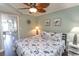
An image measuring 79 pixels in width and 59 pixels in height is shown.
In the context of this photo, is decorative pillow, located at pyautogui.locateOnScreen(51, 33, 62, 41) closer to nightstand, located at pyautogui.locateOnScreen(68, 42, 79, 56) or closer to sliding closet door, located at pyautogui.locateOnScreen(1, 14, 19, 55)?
nightstand, located at pyautogui.locateOnScreen(68, 42, 79, 56)

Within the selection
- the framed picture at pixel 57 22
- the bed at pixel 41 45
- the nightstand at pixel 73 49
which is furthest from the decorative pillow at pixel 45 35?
the nightstand at pixel 73 49

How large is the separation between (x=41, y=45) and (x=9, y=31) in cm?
48

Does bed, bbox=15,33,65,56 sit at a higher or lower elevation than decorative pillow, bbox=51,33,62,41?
lower

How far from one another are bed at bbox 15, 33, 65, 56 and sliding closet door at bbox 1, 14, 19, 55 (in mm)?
84

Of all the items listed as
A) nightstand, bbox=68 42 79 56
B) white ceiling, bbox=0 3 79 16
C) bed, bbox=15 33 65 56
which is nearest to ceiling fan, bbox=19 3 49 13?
white ceiling, bbox=0 3 79 16

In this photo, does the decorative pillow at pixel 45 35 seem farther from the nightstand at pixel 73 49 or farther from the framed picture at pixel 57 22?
the nightstand at pixel 73 49

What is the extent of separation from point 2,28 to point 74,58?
3.54 feet

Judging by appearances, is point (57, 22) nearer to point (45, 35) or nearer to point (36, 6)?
point (45, 35)

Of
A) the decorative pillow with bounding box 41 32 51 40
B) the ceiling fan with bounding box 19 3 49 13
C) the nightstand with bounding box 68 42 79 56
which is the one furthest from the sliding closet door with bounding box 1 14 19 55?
the nightstand with bounding box 68 42 79 56

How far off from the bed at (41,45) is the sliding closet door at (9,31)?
0.08 metres

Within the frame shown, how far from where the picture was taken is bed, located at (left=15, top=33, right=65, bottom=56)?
147 cm

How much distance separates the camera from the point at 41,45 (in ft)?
4.93

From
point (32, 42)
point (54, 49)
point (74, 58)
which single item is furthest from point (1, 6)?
point (74, 58)

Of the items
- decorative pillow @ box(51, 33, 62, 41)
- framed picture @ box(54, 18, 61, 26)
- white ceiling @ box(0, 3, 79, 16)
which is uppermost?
white ceiling @ box(0, 3, 79, 16)
